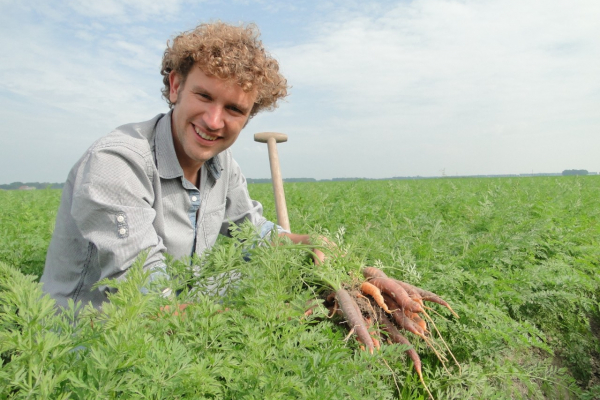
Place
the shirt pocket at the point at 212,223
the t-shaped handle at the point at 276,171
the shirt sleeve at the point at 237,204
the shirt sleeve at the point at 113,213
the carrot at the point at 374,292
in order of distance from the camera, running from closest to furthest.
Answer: the shirt sleeve at the point at 113,213 < the carrot at the point at 374,292 < the shirt pocket at the point at 212,223 < the shirt sleeve at the point at 237,204 < the t-shaped handle at the point at 276,171

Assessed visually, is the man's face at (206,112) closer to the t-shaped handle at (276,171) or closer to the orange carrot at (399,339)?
the t-shaped handle at (276,171)

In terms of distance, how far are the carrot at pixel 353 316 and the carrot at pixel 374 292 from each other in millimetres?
139

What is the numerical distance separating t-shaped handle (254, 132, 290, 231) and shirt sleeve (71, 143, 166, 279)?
170cm

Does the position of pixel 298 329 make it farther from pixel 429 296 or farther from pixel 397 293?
pixel 429 296

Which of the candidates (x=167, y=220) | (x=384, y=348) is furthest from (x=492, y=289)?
(x=167, y=220)

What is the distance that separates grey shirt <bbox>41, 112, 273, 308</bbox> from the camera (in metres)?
2.26

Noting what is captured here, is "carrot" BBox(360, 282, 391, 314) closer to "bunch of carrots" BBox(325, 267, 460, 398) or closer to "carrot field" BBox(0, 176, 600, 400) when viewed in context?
"bunch of carrots" BBox(325, 267, 460, 398)

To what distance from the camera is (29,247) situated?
150 inches

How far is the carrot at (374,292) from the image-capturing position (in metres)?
2.48

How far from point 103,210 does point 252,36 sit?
5.26ft

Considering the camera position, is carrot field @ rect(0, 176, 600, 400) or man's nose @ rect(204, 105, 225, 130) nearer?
carrot field @ rect(0, 176, 600, 400)

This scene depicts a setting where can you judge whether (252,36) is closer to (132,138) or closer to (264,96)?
(264,96)

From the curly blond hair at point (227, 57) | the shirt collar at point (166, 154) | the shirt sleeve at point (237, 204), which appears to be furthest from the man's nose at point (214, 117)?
the shirt sleeve at point (237, 204)

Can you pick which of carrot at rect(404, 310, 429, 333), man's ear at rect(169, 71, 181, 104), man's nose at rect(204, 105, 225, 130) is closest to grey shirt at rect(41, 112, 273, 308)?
man's ear at rect(169, 71, 181, 104)
